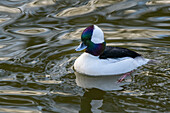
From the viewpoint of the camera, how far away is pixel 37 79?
8094 mm

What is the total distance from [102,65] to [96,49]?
381 millimetres

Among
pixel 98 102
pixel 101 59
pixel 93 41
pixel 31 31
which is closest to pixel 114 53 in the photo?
pixel 101 59

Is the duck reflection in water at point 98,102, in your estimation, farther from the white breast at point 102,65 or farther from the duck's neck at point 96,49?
the duck's neck at point 96,49

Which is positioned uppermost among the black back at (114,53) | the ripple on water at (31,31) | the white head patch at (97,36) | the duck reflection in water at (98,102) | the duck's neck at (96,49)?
the white head patch at (97,36)

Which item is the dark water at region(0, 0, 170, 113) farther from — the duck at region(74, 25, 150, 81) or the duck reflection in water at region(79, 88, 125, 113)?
the duck at region(74, 25, 150, 81)

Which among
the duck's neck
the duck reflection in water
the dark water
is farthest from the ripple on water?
the duck reflection in water

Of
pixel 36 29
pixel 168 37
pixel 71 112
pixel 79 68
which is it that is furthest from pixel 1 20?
pixel 71 112

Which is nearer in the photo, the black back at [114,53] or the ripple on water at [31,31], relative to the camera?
the black back at [114,53]

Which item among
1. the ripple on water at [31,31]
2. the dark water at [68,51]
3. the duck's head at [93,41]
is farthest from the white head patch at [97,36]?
the ripple on water at [31,31]

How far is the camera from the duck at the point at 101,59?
8.37m

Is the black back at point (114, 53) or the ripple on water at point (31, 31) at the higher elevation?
the ripple on water at point (31, 31)

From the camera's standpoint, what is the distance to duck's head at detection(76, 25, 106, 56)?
26.9 ft

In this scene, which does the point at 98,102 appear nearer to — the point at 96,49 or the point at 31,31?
the point at 96,49

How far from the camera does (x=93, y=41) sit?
8398mm
